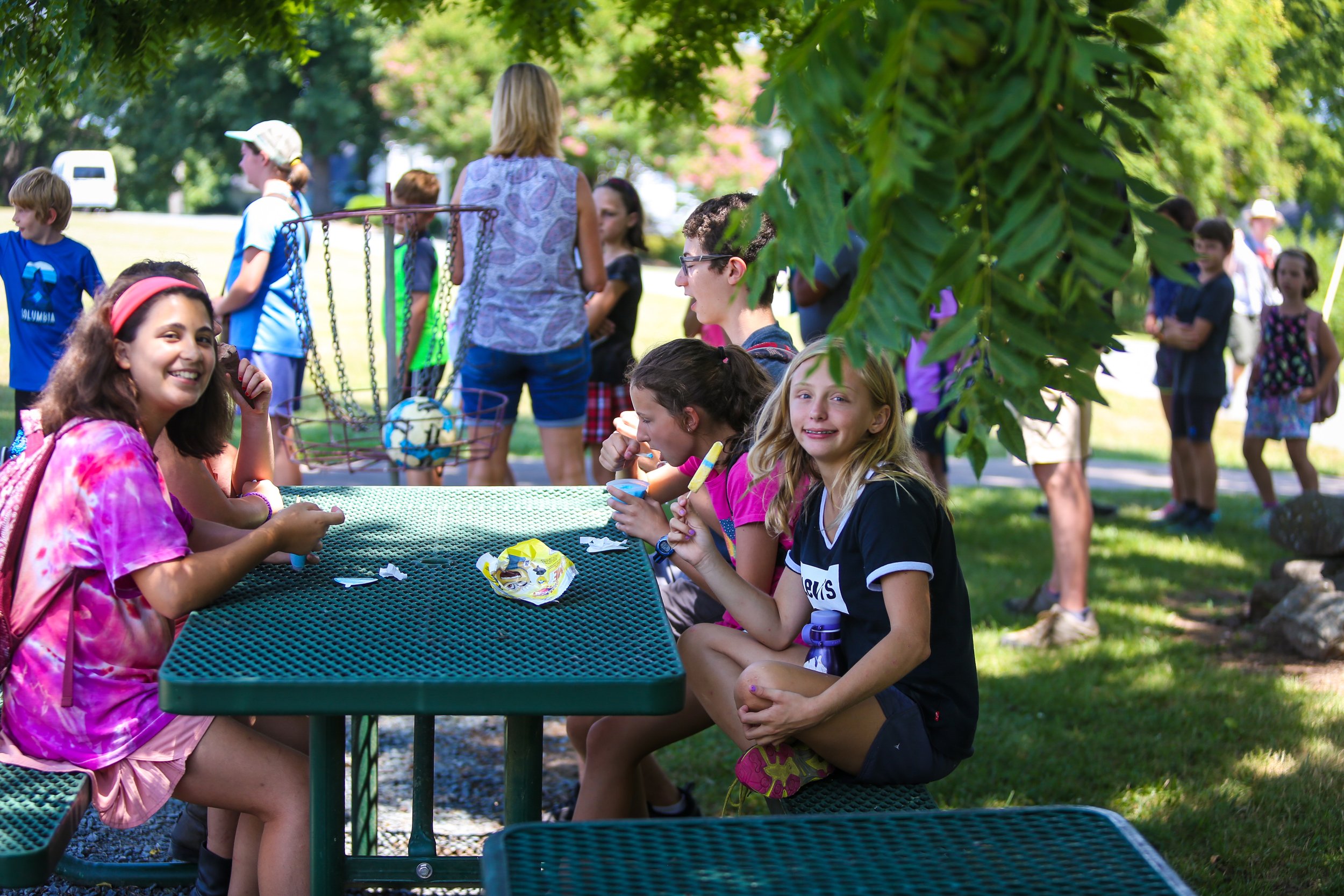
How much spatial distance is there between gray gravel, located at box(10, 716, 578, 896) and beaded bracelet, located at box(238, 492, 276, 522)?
693 mm

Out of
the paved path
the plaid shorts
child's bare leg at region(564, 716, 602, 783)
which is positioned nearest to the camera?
child's bare leg at region(564, 716, 602, 783)

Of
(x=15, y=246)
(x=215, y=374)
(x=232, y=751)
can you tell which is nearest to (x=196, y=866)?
(x=232, y=751)

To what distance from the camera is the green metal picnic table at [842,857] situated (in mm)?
1516

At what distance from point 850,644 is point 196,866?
1.63 m

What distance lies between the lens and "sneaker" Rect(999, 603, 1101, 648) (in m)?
4.91

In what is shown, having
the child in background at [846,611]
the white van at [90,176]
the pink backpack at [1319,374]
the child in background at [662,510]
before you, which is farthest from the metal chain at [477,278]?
the pink backpack at [1319,374]

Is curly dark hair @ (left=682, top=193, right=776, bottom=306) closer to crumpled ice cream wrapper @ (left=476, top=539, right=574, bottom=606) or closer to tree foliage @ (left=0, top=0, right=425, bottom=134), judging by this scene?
crumpled ice cream wrapper @ (left=476, top=539, right=574, bottom=606)

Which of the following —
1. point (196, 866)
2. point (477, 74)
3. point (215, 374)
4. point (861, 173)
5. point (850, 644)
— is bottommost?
point (196, 866)

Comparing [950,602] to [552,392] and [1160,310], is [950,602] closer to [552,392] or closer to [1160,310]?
[552,392]

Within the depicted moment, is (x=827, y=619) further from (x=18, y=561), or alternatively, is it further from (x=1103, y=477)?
(x=1103, y=477)

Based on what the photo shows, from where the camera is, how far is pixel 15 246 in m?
5.64

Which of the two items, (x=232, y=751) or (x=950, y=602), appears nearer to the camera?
(x=232, y=751)

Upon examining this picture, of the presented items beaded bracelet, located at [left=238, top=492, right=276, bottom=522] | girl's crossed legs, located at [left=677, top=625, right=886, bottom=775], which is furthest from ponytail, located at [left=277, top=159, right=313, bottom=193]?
girl's crossed legs, located at [left=677, top=625, right=886, bottom=775]

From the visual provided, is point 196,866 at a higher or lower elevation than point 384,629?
lower
